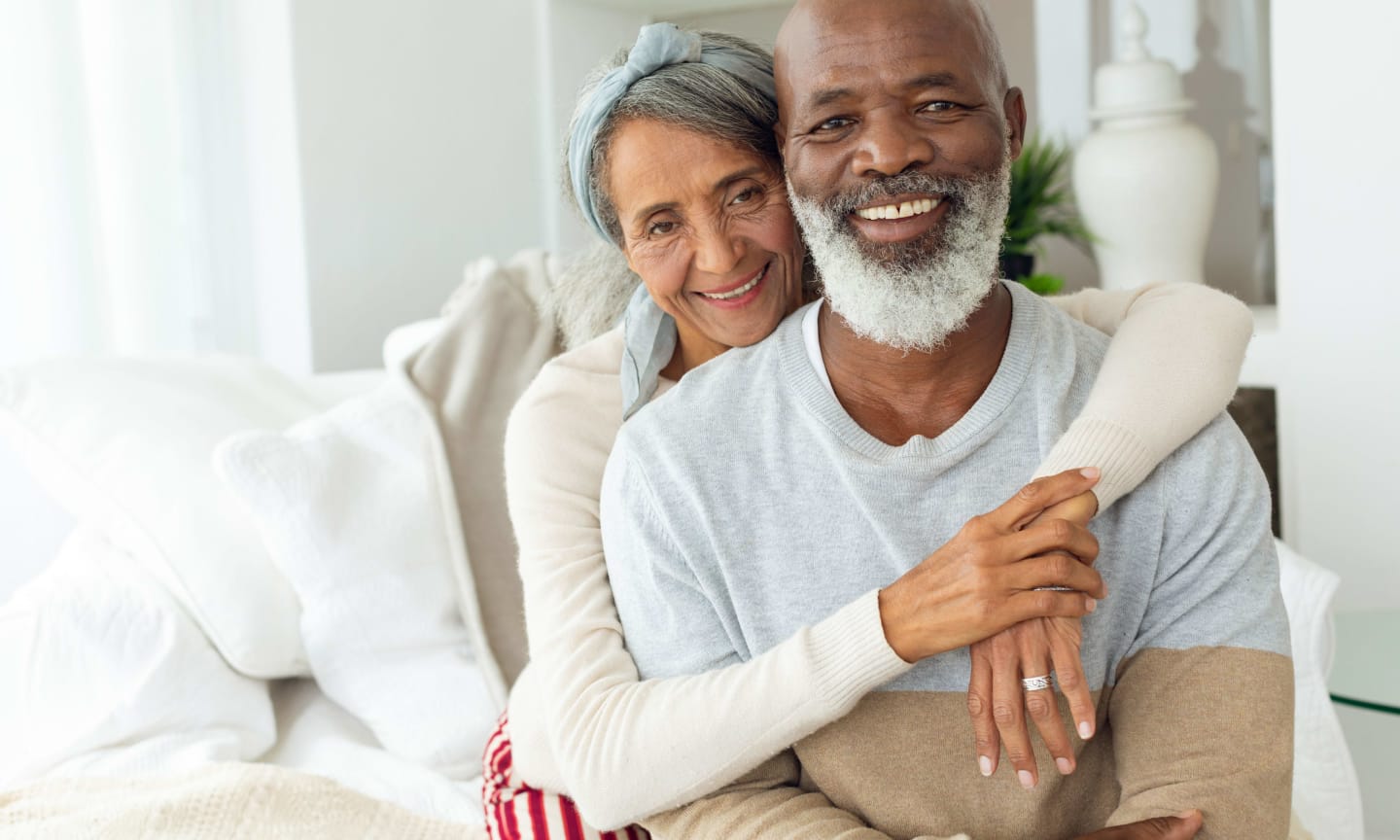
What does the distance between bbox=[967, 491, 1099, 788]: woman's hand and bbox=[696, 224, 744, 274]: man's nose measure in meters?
0.45

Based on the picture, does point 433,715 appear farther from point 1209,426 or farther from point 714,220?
point 1209,426

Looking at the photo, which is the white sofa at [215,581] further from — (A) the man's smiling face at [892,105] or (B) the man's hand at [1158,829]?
(A) the man's smiling face at [892,105]

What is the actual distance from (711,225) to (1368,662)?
112cm

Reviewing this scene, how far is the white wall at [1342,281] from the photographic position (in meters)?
2.15

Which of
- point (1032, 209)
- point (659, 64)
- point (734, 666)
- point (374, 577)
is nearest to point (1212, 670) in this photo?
point (734, 666)

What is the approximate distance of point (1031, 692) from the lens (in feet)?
3.33

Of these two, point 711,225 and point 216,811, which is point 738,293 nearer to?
point 711,225

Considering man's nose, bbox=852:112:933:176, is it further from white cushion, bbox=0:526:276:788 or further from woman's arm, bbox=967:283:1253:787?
white cushion, bbox=0:526:276:788

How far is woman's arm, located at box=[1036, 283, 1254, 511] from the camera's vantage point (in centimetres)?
107

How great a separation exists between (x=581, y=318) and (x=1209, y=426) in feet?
2.74

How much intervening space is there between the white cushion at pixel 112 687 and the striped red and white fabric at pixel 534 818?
1.62ft

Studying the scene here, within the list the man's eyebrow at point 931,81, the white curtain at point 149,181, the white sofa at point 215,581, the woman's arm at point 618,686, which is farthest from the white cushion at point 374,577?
the man's eyebrow at point 931,81

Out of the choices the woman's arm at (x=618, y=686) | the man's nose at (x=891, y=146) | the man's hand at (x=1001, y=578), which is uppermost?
the man's nose at (x=891, y=146)

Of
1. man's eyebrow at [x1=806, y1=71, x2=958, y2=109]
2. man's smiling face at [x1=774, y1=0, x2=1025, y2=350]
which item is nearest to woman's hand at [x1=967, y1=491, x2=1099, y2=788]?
man's smiling face at [x1=774, y1=0, x2=1025, y2=350]
